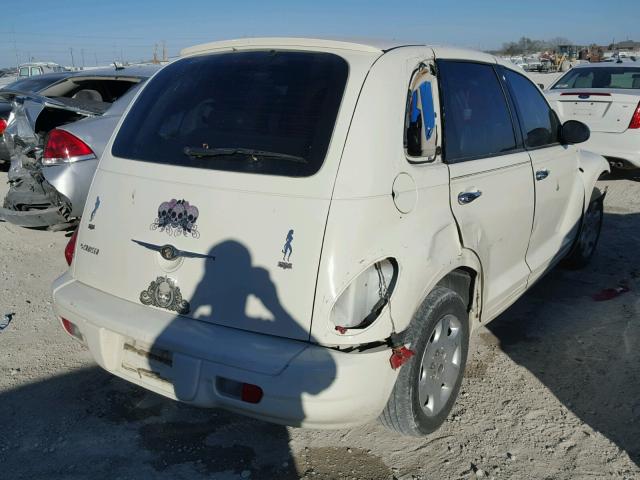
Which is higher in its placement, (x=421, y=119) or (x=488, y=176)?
(x=421, y=119)

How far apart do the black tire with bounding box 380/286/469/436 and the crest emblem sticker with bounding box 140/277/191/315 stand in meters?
0.98

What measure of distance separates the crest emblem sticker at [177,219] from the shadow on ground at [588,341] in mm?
2266

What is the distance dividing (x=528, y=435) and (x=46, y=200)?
4.53 m

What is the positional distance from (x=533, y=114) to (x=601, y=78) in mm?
6284

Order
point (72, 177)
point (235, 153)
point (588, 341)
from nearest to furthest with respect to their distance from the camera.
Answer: point (235, 153)
point (588, 341)
point (72, 177)

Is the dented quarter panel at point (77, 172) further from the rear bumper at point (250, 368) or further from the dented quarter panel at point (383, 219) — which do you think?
the dented quarter panel at point (383, 219)

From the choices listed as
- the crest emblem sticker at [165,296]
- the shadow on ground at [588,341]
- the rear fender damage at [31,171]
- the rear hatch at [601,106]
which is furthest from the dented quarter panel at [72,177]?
the rear hatch at [601,106]

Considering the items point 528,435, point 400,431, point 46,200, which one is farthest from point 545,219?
point 46,200

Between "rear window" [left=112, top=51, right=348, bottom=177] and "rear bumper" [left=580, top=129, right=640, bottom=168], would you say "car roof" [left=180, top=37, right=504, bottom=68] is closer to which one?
"rear window" [left=112, top=51, right=348, bottom=177]

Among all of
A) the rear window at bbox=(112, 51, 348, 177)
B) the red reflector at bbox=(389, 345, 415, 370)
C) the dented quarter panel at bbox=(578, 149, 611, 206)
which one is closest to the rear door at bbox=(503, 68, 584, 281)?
the dented quarter panel at bbox=(578, 149, 611, 206)

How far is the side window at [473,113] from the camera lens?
296 cm

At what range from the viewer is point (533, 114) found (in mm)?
3904

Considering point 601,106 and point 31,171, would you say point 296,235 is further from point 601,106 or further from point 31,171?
point 601,106

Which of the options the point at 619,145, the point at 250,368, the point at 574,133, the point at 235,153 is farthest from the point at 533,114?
the point at 619,145
